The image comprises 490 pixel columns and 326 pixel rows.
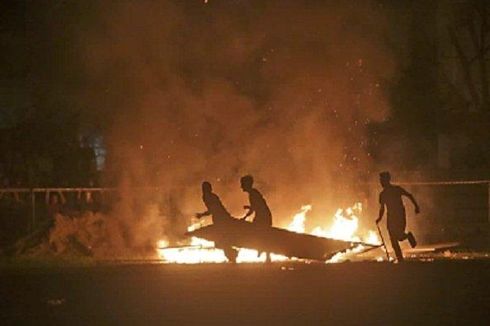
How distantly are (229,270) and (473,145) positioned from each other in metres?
17.9

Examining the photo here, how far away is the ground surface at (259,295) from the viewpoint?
1338cm

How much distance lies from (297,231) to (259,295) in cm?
976

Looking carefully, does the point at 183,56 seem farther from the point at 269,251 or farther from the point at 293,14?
the point at 269,251

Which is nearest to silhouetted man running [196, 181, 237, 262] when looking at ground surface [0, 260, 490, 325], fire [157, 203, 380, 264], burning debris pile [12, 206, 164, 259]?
fire [157, 203, 380, 264]

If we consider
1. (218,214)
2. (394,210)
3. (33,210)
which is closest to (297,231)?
(218,214)

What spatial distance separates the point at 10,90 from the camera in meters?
35.4

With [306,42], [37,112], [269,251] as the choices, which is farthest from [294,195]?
[37,112]

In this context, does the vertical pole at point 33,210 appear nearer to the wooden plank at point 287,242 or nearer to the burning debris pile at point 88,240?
the burning debris pile at point 88,240

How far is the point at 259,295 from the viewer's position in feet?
48.8

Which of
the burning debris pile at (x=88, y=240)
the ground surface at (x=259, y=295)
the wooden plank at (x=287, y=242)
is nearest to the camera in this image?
the ground surface at (x=259, y=295)

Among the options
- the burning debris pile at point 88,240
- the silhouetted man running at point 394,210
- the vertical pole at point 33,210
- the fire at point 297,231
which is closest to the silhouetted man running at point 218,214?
the fire at point 297,231

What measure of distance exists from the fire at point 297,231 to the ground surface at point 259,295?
12.2ft

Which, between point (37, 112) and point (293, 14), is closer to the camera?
point (293, 14)

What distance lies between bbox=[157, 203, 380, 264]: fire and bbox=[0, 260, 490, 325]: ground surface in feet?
12.2
